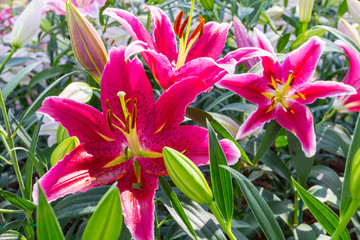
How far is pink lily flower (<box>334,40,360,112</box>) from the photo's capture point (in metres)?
0.64

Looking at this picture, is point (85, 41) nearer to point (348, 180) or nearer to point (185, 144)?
point (185, 144)

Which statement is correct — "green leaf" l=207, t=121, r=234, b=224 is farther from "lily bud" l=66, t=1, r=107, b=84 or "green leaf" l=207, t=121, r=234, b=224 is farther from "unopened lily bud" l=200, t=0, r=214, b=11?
"unopened lily bud" l=200, t=0, r=214, b=11

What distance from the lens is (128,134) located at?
0.51 metres

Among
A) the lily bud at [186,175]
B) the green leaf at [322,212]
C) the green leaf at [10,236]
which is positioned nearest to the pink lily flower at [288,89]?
the green leaf at [322,212]

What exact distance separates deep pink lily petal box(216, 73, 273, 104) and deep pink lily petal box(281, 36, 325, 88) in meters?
0.03

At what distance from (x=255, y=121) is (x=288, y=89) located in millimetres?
70

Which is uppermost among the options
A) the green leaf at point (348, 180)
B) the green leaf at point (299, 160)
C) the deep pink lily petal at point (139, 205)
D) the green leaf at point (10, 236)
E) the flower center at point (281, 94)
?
the green leaf at point (348, 180)

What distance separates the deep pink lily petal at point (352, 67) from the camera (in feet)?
2.07

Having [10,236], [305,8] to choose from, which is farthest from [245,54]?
[10,236]

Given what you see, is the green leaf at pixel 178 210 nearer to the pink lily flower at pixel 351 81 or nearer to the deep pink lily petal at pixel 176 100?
the deep pink lily petal at pixel 176 100

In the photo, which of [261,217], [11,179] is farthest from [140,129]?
[11,179]

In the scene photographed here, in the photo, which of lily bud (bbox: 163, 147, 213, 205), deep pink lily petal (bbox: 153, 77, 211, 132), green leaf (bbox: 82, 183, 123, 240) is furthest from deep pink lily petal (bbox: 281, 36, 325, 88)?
green leaf (bbox: 82, 183, 123, 240)

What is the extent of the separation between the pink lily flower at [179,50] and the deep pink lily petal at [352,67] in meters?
0.14

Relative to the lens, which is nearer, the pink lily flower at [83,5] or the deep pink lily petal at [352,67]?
the deep pink lily petal at [352,67]
